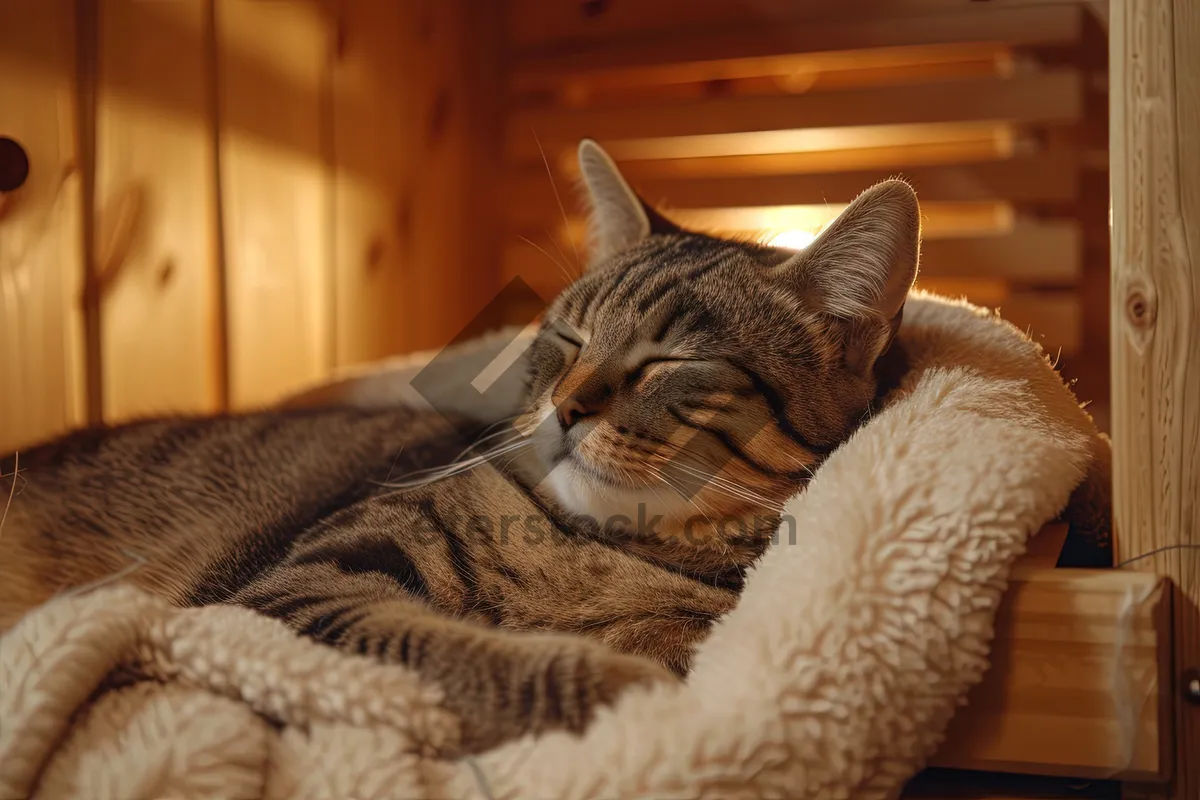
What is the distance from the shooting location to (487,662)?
2.44 ft

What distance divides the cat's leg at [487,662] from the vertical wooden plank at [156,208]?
808 mm

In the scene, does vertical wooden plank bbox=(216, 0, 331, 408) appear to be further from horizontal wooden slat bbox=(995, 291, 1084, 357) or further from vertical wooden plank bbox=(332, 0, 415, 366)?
horizontal wooden slat bbox=(995, 291, 1084, 357)

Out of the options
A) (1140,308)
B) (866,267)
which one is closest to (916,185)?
(866,267)

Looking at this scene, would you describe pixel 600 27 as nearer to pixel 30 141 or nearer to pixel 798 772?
pixel 30 141

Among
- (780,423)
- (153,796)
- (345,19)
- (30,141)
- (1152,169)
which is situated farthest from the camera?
(345,19)

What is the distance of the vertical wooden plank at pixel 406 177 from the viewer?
1.91 metres

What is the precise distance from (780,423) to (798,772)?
37 cm

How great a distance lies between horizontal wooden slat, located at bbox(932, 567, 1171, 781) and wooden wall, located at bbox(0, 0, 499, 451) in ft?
4.12

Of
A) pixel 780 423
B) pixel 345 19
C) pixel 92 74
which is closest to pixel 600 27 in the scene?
pixel 345 19

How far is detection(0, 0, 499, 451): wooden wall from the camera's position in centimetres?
128

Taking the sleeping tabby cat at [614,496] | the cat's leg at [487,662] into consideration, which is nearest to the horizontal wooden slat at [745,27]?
the sleeping tabby cat at [614,496]

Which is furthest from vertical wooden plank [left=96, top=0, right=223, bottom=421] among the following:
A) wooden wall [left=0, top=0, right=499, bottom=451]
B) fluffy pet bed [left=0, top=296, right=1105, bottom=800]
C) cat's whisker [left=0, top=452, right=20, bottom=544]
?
fluffy pet bed [left=0, top=296, right=1105, bottom=800]

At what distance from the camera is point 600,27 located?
211 centimetres

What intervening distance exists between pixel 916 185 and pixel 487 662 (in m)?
1.54
